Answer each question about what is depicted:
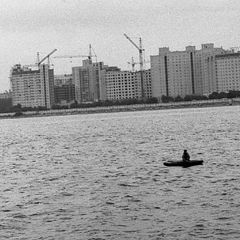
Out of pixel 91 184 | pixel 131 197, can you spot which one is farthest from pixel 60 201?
pixel 91 184

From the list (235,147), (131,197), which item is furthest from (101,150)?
(131,197)

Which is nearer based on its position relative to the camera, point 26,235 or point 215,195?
point 26,235

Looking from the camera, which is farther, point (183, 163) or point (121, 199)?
point (183, 163)

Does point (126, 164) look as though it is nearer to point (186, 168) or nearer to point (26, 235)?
point (186, 168)

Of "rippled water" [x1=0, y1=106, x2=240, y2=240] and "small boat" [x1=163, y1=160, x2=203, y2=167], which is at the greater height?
"small boat" [x1=163, y1=160, x2=203, y2=167]

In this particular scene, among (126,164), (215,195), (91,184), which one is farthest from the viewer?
(126,164)

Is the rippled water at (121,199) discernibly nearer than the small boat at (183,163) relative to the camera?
Yes

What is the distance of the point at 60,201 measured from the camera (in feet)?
100.0

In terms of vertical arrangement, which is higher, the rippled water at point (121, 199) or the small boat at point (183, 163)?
the small boat at point (183, 163)

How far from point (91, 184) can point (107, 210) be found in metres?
8.34

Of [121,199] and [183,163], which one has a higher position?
[183,163]

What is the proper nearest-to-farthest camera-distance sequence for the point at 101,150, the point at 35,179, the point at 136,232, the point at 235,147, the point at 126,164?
1. the point at 136,232
2. the point at 35,179
3. the point at 126,164
4. the point at 235,147
5. the point at 101,150

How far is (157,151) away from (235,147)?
6.47m

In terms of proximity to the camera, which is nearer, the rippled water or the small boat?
the rippled water
